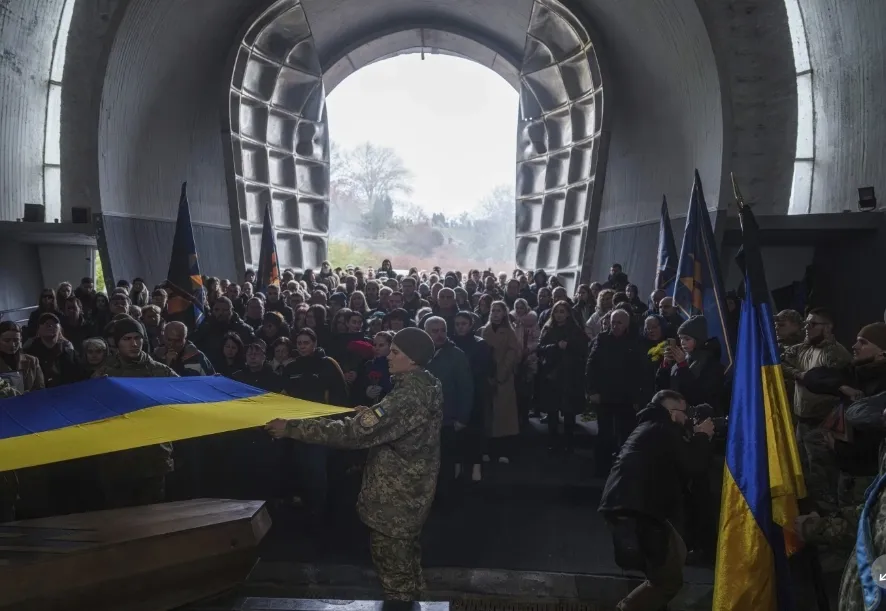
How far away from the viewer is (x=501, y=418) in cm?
861

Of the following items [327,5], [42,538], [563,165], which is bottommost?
[42,538]

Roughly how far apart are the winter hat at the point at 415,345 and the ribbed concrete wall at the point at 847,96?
375 inches

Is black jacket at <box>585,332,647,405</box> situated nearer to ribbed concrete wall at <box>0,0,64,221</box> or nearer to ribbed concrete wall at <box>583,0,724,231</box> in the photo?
ribbed concrete wall at <box>583,0,724,231</box>

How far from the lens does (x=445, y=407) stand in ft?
24.8

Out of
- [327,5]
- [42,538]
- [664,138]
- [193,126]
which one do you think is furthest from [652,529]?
[327,5]

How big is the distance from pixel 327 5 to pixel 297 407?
17395 millimetres

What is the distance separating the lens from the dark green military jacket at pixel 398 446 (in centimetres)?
461

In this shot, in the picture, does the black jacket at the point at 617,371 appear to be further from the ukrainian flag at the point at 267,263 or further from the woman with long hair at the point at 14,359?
the ukrainian flag at the point at 267,263

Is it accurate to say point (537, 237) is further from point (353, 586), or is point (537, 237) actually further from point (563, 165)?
point (353, 586)

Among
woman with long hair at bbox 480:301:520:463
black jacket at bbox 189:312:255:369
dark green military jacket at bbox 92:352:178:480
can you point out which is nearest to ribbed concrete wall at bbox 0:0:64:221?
black jacket at bbox 189:312:255:369

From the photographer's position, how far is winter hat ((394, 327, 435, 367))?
4.76 meters

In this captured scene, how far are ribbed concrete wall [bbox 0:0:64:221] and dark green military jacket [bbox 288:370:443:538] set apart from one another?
11656 mm

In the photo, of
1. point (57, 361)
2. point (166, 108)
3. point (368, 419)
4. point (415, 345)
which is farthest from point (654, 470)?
point (166, 108)

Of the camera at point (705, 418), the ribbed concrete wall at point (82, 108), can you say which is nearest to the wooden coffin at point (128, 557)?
the camera at point (705, 418)
